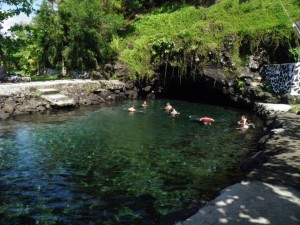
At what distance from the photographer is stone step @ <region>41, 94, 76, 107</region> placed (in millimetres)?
26609

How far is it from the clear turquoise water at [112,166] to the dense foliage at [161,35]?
31.7 feet

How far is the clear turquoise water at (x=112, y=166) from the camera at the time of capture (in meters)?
9.22

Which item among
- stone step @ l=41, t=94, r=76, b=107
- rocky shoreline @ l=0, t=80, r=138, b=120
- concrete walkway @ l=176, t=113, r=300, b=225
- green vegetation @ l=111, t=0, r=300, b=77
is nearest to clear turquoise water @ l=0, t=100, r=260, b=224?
concrete walkway @ l=176, t=113, r=300, b=225

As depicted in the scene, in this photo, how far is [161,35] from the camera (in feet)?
111

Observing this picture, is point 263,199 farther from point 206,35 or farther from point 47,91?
point 206,35

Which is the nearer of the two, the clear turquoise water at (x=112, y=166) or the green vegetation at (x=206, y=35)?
the clear turquoise water at (x=112, y=166)

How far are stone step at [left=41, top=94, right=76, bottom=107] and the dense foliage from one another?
234 inches

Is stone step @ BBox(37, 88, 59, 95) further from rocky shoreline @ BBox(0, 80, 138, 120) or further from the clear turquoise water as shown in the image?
the clear turquoise water

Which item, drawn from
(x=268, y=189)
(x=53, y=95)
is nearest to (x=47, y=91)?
(x=53, y=95)

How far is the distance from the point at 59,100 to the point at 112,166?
610 inches

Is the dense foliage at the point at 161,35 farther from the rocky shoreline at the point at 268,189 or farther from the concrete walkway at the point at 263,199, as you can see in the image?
the concrete walkway at the point at 263,199

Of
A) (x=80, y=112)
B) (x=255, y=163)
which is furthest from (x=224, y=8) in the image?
(x=255, y=163)

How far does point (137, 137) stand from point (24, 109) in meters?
11.7

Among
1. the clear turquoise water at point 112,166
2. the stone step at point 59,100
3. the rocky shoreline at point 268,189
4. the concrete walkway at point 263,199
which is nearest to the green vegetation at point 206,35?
the stone step at point 59,100
